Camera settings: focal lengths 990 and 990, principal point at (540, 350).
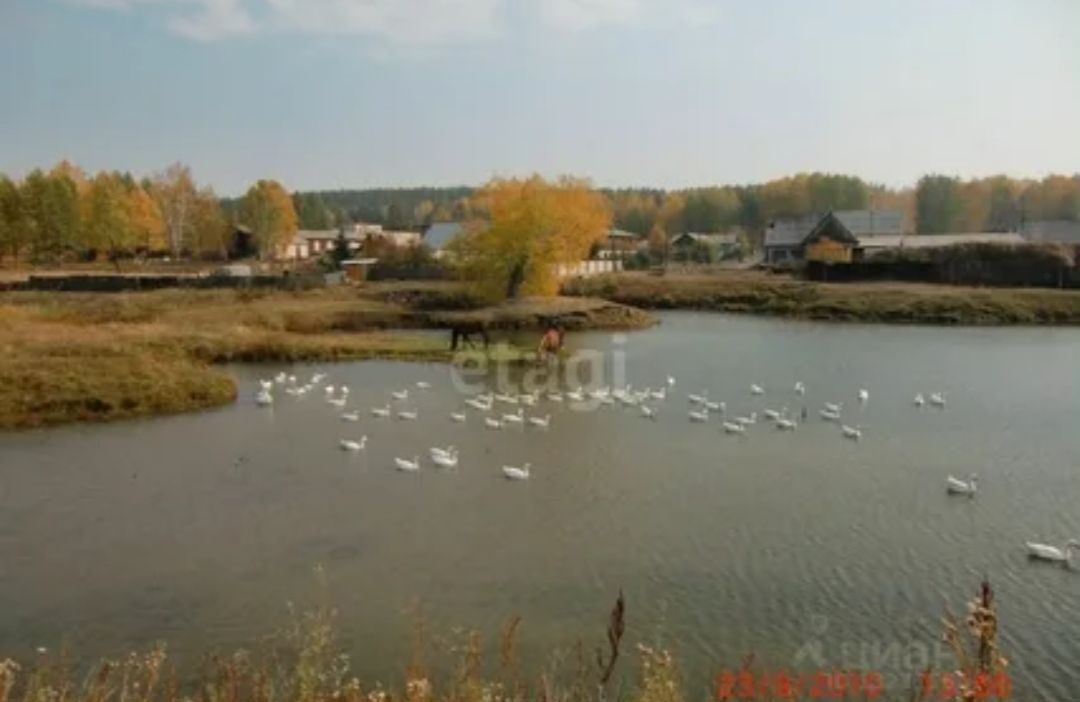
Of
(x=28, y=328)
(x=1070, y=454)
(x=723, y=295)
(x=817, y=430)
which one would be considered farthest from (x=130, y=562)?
(x=723, y=295)

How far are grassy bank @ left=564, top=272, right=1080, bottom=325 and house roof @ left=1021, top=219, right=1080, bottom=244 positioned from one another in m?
26.9

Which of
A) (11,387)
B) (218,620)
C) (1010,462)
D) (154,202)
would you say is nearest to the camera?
(218,620)

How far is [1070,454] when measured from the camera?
2366 cm

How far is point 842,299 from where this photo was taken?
6328 cm

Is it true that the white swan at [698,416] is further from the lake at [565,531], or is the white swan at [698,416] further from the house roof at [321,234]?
the house roof at [321,234]

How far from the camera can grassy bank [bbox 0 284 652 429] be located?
94.9ft

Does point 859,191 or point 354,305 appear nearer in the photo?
point 354,305


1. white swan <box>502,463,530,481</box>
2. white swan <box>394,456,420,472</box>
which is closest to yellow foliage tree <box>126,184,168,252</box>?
white swan <box>394,456,420,472</box>

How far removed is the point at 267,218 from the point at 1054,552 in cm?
9924

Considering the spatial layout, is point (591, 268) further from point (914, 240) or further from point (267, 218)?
point (267, 218)

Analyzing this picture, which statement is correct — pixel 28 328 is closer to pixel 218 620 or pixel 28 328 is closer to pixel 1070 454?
pixel 218 620

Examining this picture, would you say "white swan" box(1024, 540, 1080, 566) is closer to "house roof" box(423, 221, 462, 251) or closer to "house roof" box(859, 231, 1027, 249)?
"house roof" box(859, 231, 1027, 249)

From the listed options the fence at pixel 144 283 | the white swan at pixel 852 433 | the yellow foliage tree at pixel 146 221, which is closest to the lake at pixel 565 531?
the white swan at pixel 852 433

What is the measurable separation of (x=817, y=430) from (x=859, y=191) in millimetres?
128178
